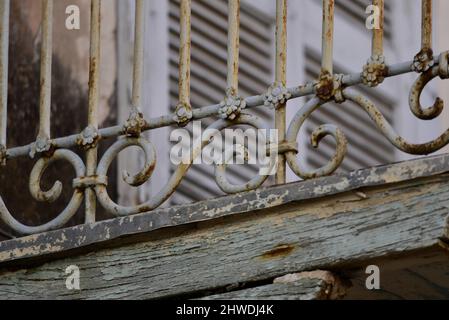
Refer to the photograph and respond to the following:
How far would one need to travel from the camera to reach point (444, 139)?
4645 mm

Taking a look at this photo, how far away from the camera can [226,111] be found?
5.00 meters

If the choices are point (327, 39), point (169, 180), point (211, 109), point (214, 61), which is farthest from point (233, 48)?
point (214, 61)

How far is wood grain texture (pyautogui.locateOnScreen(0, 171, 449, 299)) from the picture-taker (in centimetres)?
468

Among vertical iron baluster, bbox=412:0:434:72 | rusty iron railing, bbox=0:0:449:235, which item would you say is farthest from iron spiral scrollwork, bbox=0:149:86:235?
vertical iron baluster, bbox=412:0:434:72

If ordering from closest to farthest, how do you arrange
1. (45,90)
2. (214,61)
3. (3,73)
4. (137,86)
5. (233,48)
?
(233,48), (137,86), (45,90), (3,73), (214,61)

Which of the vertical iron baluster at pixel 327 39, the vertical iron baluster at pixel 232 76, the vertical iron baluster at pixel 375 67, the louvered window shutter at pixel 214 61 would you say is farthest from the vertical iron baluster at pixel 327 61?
the louvered window shutter at pixel 214 61

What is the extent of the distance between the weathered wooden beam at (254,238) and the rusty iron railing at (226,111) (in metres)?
0.05

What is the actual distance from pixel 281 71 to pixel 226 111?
0.61ft

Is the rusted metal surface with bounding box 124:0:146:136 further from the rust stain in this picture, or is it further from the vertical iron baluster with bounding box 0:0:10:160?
the rust stain

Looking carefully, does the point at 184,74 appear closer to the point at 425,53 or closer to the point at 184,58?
the point at 184,58

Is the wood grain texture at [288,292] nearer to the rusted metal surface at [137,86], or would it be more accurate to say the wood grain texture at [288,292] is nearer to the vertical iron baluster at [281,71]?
the vertical iron baluster at [281,71]

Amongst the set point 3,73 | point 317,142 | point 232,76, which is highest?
point 3,73

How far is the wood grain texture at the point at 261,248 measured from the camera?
4.68 m

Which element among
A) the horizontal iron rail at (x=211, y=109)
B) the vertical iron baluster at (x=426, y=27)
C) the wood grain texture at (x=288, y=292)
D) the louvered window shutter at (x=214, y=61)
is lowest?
the wood grain texture at (x=288, y=292)
